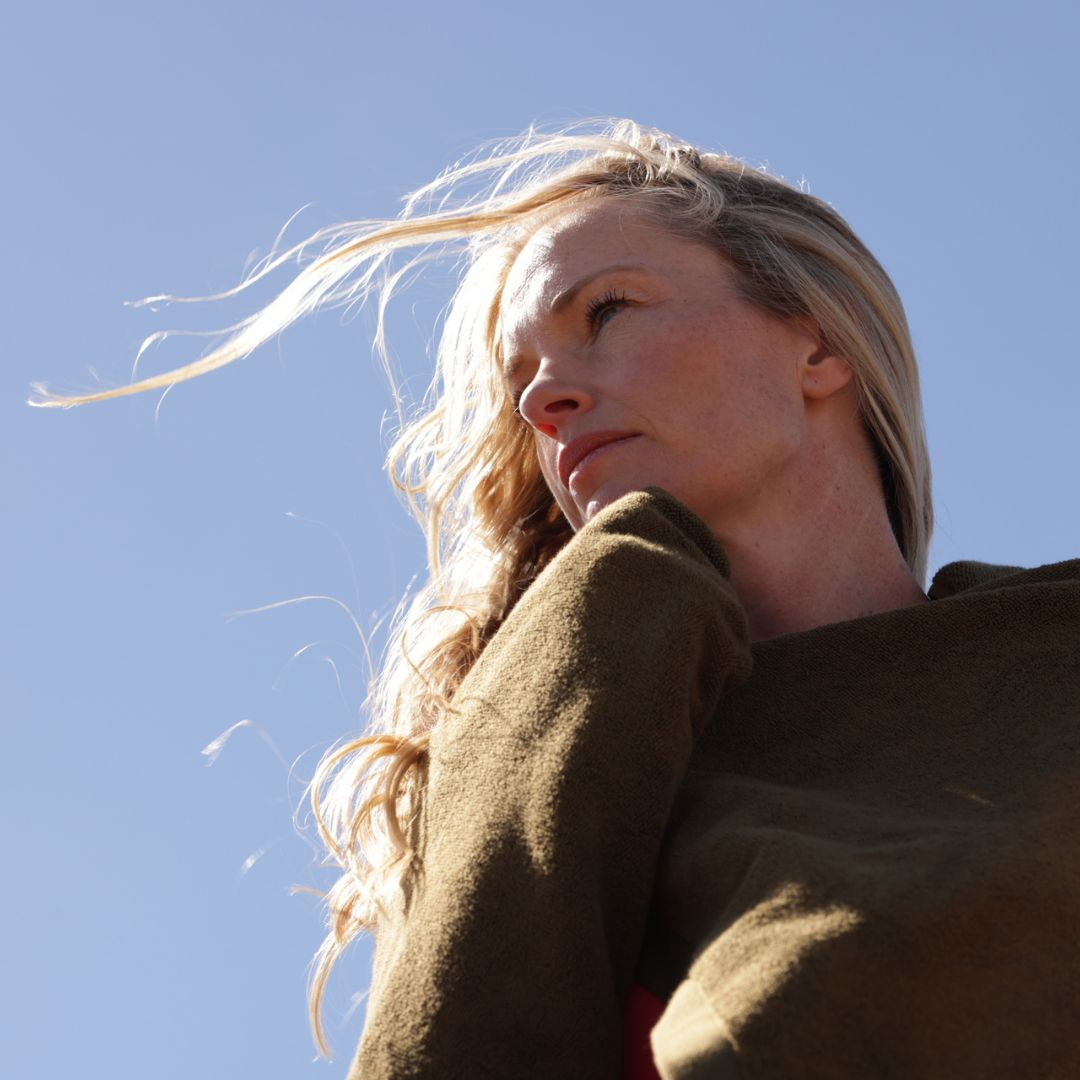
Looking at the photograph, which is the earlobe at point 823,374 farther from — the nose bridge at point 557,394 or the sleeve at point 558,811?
the sleeve at point 558,811

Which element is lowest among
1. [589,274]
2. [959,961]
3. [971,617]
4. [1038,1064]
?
[1038,1064]

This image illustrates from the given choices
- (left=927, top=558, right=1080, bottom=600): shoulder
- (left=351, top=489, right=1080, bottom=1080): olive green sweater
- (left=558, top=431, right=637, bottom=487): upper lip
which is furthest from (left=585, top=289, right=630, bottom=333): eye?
(left=927, top=558, right=1080, bottom=600): shoulder

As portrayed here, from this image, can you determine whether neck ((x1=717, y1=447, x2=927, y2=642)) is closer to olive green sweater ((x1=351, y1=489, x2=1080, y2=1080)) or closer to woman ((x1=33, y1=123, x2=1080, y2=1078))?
woman ((x1=33, y1=123, x2=1080, y2=1078))

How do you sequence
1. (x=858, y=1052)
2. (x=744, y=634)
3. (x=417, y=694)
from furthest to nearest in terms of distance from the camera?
(x=417, y=694) < (x=744, y=634) < (x=858, y=1052)

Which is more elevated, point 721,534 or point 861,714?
point 721,534

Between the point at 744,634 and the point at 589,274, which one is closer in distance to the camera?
the point at 744,634

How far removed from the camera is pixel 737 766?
217 centimetres

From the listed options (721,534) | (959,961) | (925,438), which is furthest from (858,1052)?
(925,438)

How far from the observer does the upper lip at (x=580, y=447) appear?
258 centimetres

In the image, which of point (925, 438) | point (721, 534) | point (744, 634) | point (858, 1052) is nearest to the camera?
point (858, 1052)

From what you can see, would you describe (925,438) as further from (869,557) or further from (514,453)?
(514,453)

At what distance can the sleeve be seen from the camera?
182 centimetres

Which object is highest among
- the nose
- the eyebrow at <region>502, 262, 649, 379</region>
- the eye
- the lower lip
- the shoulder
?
the eyebrow at <region>502, 262, 649, 379</region>

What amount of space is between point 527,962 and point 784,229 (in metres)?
1.52
